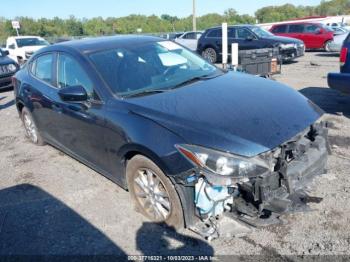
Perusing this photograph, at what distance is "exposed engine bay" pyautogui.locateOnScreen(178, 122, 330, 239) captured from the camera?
2.69 m

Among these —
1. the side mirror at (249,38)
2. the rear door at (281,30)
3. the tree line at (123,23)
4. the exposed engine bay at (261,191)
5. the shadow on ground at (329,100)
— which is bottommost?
the shadow on ground at (329,100)

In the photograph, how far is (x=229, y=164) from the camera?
2.59 meters

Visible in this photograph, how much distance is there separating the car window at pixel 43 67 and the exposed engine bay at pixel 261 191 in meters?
2.78

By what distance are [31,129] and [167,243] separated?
3.72 meters

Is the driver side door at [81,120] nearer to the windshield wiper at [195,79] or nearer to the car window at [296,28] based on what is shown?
the windshield wiper at [195,79]

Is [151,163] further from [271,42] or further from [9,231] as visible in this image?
[271,42]

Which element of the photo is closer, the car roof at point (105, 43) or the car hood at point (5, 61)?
the car roof at point (105, 43)

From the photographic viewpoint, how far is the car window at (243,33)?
14141 mm

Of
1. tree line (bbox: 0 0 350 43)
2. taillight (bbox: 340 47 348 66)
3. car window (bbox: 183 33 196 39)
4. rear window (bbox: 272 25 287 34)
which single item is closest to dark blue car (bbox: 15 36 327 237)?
taillight (bbox: 340 47 348 66)

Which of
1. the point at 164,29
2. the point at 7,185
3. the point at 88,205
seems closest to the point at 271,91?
the point at 88,205

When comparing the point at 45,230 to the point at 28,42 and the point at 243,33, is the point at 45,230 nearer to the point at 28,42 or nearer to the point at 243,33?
the point at 243,33

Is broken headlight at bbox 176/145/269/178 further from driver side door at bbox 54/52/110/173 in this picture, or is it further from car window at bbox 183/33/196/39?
car window at bbox 183/33/196/39

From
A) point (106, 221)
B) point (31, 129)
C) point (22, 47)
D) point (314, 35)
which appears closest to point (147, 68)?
point (106, 221)

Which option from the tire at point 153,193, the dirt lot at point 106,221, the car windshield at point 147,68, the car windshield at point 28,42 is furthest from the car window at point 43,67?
the car windshield at point 28,42
